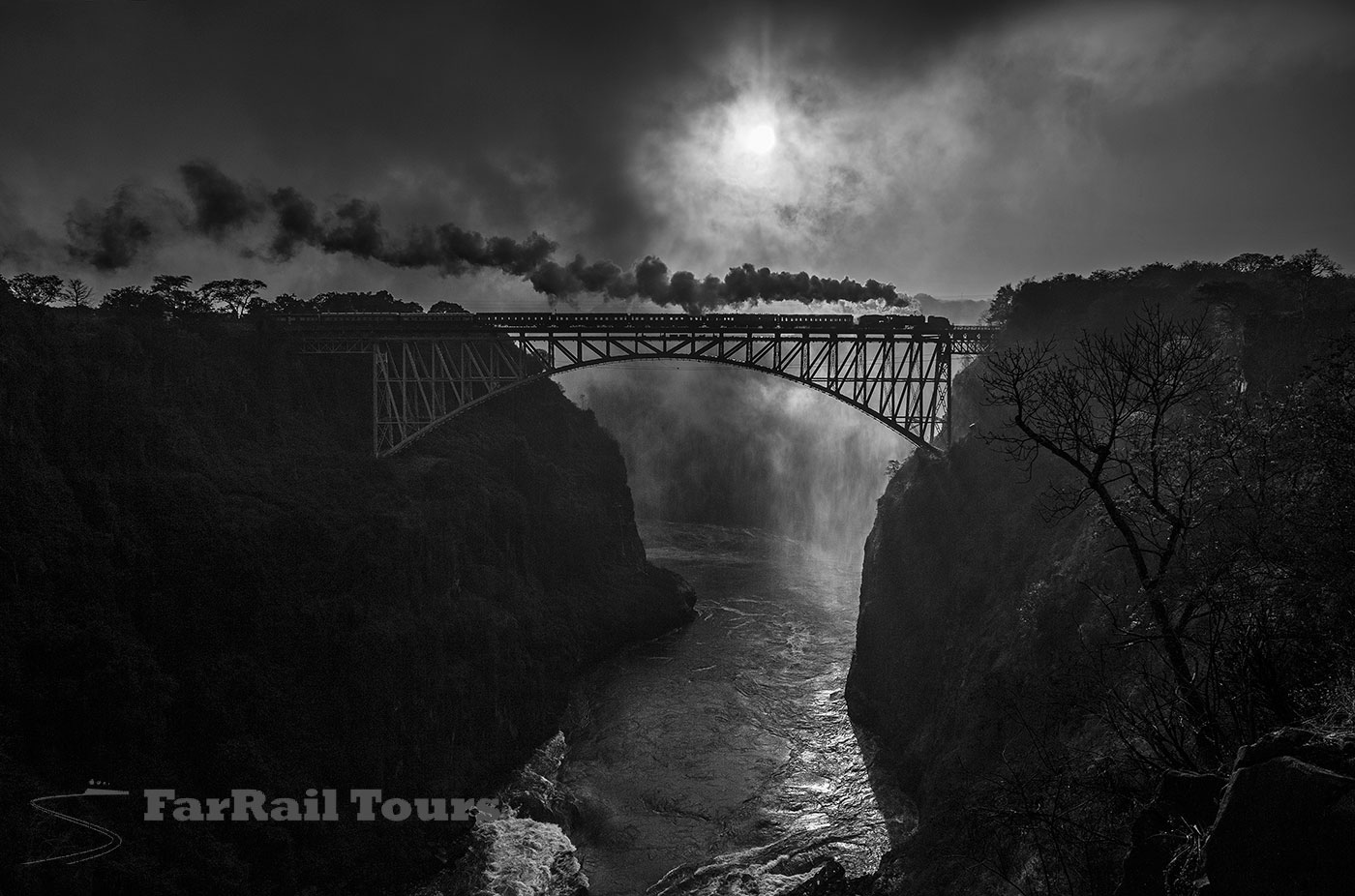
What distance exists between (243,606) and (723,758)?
1855cm

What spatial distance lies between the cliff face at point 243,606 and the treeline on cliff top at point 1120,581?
1675cm

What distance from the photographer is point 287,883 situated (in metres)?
21.3

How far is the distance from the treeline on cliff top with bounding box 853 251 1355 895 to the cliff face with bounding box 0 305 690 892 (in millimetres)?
16751

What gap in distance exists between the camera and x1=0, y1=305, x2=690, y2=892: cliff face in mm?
21297

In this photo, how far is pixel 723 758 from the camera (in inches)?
1166

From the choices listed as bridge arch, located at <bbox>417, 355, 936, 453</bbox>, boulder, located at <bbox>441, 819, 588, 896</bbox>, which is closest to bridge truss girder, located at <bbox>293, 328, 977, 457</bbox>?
bridge arch, located at <bbox>417, 355, 936, 453</bbox>

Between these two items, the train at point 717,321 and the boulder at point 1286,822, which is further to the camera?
the train at point 717,321

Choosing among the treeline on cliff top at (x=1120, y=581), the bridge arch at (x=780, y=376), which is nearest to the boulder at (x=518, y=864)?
the treeline on cliff top at (x=1120, y=581)

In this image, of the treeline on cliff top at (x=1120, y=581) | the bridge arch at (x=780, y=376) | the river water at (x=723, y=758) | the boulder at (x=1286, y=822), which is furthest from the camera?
the bridge arch at (x=780, y=376)

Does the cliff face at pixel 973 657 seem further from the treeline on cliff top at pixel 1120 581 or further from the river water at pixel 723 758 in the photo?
the river water at pixel 723 758

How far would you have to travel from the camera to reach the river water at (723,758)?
23.8 meters

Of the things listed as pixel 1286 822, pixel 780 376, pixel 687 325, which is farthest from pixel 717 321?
pixel 1286 822

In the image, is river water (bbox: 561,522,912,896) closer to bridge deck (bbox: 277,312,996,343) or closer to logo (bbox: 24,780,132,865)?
logo (bbox: 24,780,132,865)

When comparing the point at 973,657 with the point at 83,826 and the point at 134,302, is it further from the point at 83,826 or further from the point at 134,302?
the point at 134,302
